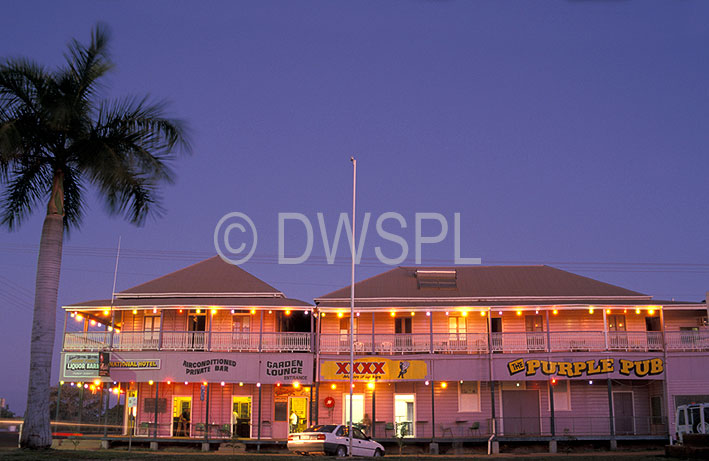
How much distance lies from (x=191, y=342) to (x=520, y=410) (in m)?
16.7

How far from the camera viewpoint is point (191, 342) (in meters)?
37.1

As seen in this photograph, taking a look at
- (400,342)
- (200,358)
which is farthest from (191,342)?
(400,342)

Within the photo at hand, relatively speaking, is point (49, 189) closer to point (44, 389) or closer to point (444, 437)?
point (44, 389)

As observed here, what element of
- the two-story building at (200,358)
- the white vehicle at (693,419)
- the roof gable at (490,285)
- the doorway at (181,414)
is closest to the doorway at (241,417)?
the two-story building at (200,358)

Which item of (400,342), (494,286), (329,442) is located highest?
(494,286)

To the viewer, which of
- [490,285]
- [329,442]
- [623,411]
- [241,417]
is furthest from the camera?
[490,285]

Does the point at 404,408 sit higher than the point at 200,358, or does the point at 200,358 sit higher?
the point at 200,358

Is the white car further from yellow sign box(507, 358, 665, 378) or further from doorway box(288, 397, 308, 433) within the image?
yellow sign box(507, 358, 665, 378)

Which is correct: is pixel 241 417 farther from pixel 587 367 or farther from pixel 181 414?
pixel 587 367

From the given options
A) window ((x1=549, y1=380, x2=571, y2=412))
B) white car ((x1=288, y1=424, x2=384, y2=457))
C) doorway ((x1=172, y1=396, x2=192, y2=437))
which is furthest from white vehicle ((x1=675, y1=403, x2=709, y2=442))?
doorway ((x1=172, y1=396, x2=192, y2=437))

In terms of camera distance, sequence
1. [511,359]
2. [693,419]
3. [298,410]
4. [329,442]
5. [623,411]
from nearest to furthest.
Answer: [329,442] < [693,419] < [511,359] < [623,411] < [298,410]

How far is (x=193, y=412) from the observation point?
125 ft

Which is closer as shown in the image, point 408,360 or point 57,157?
point 57,157

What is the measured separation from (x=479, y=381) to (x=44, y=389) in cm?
2306
